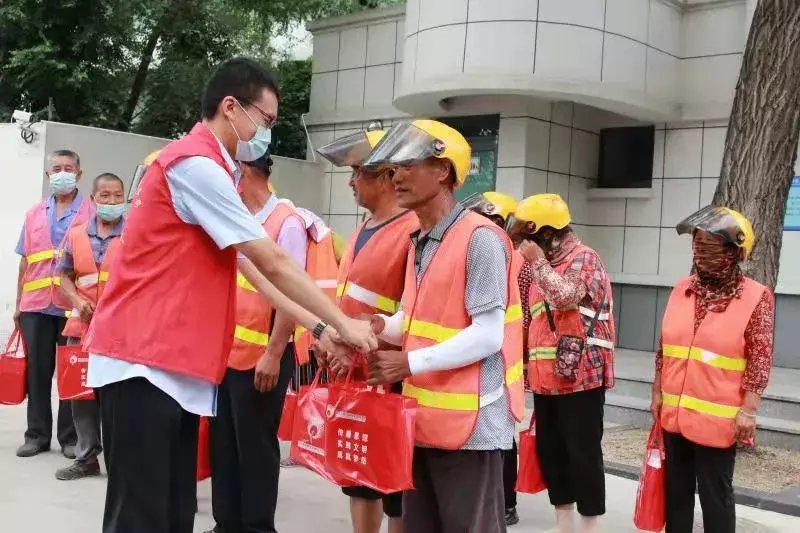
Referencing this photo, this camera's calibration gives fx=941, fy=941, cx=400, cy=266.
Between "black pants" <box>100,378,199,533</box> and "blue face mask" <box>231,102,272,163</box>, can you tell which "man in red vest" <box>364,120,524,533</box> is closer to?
"blue face mask" <box>231,102,272,163</box>

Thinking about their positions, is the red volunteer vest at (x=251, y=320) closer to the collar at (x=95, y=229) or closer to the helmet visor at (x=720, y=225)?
the helmet visor at (x=720, y=225)

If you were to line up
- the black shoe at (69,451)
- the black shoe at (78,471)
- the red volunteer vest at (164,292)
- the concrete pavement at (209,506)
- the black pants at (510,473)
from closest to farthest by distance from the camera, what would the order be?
1. the red volunteer vest at (164,292)
2. the concrete pavement at (209,506)
3. the black pants at (510,473)
4. the black shoe at (78,471)
5. the black shoe at (69,451)

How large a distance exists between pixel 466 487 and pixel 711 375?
159cm

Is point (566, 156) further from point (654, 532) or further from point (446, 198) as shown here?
point (446, 198)


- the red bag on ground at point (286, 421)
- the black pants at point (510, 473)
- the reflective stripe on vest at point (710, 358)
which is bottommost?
the black pants at point (510, 473)

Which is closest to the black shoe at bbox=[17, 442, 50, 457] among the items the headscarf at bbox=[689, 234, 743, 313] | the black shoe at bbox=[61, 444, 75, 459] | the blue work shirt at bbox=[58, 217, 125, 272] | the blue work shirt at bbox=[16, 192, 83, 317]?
the black shoe at bbox=[61, 444, 75, 459]

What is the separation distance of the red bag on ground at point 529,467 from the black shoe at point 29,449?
344cm

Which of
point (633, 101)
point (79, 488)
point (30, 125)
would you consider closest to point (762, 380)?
point (79, 488)

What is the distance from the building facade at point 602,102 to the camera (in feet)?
34.4

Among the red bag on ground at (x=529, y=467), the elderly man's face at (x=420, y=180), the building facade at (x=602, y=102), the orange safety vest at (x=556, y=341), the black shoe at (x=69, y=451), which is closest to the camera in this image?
the elderly man's face at (x=420, y=180)

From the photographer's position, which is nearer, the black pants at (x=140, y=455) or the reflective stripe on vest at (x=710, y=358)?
the black pants at (x=140, y=455)

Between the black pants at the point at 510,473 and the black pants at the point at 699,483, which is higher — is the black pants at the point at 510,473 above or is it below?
below

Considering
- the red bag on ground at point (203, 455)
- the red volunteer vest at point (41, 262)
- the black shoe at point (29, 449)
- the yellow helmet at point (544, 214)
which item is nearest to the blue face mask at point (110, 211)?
the red volunteer vest at point (41, 262)

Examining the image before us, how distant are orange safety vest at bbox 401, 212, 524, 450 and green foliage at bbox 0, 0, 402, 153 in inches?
447
